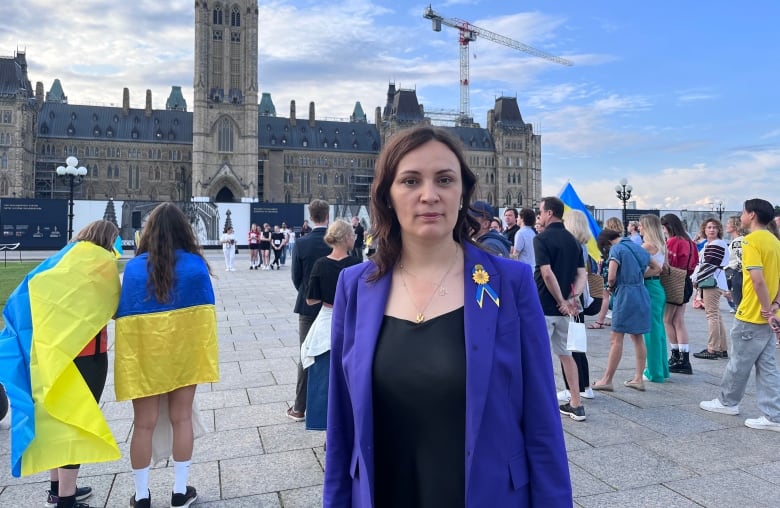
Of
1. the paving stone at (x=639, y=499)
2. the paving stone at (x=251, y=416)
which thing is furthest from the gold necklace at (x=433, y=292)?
the paving stone at (x=251, y=416)

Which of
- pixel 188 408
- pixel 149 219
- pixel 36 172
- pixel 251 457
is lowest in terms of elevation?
pixel 251 457

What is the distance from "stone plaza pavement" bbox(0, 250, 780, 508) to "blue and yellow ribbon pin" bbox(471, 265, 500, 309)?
2443mm

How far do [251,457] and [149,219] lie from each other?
6.66 feet

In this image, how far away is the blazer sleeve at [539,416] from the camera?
1695mm

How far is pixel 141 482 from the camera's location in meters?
3.43

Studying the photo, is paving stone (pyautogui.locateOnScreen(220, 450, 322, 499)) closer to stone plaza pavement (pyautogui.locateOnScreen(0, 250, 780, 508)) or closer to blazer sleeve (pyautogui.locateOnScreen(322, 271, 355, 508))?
stone plaza pavement (pyautogui.locateOnScreen(0, 250, 780, 508))

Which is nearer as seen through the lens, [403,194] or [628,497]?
[403,194]

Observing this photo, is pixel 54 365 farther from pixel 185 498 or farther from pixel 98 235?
pixel 185 498

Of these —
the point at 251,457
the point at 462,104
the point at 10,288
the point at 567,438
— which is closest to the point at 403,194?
the point at 251,457

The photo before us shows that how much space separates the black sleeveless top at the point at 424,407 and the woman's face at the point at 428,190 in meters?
0.29

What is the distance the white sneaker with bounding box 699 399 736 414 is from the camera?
5.20 meters

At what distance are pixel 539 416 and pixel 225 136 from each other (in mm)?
78014

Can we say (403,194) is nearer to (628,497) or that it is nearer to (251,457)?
(628,497)

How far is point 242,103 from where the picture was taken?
74.4m
